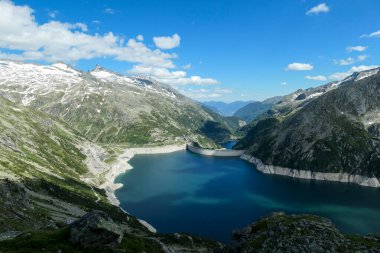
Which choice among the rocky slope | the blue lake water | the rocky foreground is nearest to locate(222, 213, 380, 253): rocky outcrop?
the rocky foreground

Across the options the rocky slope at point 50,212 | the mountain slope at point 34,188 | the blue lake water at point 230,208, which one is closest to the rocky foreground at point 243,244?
the rocky slope at point 50,212

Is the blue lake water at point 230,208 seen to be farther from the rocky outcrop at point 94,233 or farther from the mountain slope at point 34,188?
the rocky outcrop at point 94,233

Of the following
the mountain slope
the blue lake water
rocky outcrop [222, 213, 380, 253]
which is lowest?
the blue lake water

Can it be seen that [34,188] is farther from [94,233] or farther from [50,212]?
[94,233]

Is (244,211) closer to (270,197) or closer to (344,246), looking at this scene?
(270,197)

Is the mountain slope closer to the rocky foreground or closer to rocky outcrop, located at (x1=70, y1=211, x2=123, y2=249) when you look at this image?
the rocky foreground
